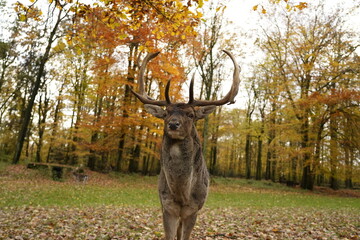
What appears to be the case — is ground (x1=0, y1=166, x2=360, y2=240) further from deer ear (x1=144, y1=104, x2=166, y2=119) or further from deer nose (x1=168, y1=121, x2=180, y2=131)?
deer nose (x1=168, y1=121, x2=180, y2=131)

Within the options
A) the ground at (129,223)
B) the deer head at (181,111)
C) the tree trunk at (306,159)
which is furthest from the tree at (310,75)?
Result: the deer head at (181,111)

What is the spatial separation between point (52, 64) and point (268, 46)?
21.7 metres

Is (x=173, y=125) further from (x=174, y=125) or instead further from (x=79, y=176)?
(x=79, y=176)

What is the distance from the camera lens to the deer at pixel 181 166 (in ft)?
12.3

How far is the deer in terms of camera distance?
12.3 feet

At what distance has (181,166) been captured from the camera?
3.75 meters

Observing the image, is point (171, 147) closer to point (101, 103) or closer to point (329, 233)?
point (329, 233)

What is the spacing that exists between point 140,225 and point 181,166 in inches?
185

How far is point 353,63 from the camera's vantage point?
20125 mm

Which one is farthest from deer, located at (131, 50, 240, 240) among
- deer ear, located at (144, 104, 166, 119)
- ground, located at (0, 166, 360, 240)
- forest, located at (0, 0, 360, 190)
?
forest, located at (0, 0, 360, 190)

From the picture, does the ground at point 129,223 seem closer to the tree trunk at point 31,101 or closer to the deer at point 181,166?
the deer at point 181,166

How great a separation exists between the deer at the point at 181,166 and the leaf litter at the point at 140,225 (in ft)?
9.43

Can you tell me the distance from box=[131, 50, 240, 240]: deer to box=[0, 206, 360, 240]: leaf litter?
9.43 ft

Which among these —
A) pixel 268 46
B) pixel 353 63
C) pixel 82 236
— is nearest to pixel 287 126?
pixel 353 63
